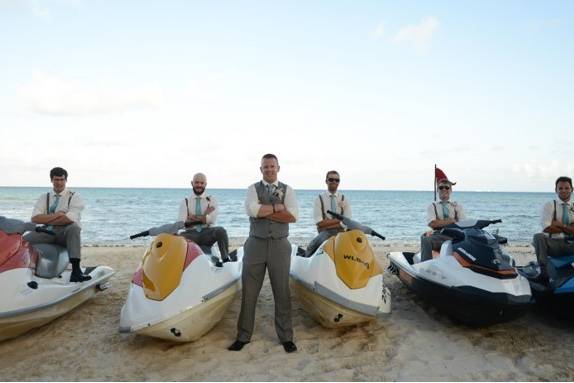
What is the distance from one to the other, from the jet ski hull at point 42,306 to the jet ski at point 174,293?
88 cm

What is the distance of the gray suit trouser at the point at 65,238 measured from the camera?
5117 mm

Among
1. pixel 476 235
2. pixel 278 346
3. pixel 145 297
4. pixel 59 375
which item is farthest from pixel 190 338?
pixel 476 235

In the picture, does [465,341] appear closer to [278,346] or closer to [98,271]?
[278,346]

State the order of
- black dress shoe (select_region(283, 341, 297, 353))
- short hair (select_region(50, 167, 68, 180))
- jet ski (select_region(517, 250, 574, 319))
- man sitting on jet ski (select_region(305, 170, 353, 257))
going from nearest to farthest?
black dress shoe (select_region(283, 341, 297, 353)) < jet ski (select_region(517, 250, 574, 319)) < short hair (select_region(50, 167, 68, 180)) < man sitting on jet ski (select_region(305, 170, 353, 257))

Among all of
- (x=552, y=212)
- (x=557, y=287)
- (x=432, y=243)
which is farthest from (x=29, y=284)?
(x=552, y=212)

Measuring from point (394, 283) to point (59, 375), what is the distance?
4878 millimetres

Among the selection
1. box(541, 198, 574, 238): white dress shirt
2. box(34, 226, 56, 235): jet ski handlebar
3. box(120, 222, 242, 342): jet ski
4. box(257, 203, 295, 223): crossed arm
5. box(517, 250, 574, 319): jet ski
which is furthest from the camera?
box(541, 198, 574, 238): white dress shirt

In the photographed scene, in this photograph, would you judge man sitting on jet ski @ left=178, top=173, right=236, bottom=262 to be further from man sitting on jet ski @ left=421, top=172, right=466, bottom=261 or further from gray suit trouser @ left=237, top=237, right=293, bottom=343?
man sitting on jet ski @ left=421, top=172, right=466, bottom=261

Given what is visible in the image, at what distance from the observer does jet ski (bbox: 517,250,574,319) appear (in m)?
4.49

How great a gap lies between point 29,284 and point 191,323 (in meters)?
1.61

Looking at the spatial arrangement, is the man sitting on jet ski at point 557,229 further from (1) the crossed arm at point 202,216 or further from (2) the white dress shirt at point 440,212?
(1) the crossed arm at point 202,216

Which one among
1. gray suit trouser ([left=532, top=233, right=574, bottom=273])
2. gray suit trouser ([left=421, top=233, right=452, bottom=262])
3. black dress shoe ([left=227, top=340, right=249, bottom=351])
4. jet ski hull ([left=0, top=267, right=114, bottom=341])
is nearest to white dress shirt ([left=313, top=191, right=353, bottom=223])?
gray suit trouser ([left=421, top=233, right=452, bottom=262])

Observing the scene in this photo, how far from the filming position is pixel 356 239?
457 centimetres

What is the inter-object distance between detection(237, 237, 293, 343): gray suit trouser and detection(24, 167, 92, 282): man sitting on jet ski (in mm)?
2165
